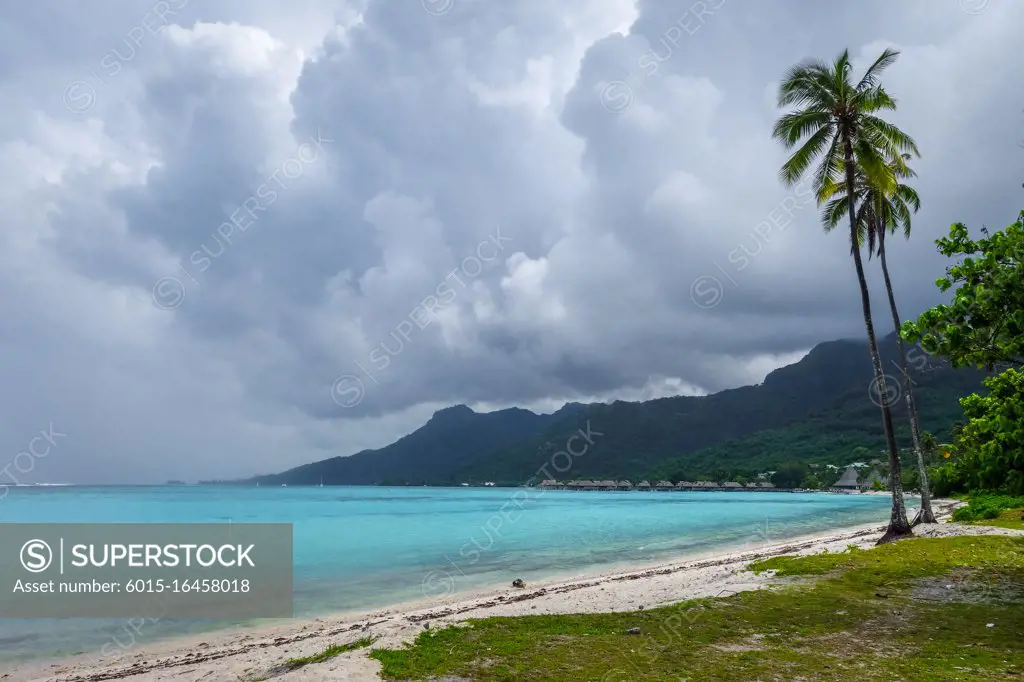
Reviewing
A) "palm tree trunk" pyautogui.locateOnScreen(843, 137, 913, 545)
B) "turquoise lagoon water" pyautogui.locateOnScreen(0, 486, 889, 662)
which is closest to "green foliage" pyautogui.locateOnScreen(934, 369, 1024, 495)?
"palm tree trunk" pyautogui.locateOnScreen(843, 137, 913, 545)

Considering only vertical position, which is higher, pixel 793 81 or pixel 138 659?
pixel 793 81

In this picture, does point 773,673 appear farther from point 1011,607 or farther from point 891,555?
point 891,555

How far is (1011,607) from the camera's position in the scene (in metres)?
10.9

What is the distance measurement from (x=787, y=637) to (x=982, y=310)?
6.74m

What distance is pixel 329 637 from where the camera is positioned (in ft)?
43.4

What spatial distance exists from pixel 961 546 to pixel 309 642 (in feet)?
56.4

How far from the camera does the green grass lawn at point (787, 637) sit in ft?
26.5

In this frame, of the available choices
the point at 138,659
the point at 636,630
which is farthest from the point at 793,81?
the point at 138,659

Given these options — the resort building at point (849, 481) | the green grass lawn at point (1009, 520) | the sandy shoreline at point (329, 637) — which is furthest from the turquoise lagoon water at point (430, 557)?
the resort building at point (849, 481)

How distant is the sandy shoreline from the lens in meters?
10.7

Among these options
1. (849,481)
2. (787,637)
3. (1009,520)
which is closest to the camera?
(787,637)

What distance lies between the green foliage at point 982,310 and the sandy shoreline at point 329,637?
21.7ft

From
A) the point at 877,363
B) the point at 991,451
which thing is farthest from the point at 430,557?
the point at 991,451

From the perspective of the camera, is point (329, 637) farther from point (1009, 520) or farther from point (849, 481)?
point (849, 481)
